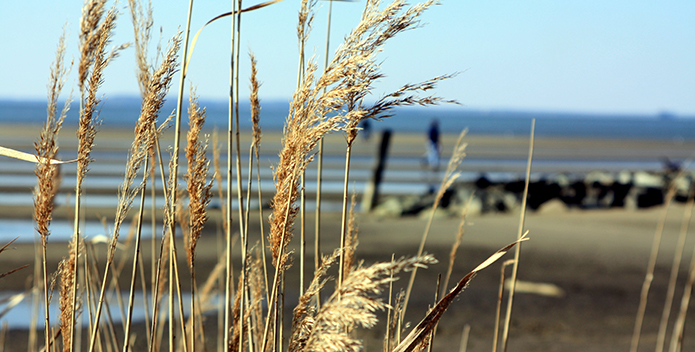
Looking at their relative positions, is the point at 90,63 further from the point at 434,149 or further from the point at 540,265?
the point at 434,149

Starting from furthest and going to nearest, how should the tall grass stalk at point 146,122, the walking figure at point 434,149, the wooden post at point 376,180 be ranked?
the walking figure at point 434,149 → the wooden post at point 376,180 → the tall grass stalk at point 146,122

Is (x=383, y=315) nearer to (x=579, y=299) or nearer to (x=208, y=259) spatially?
(x=579, y=299)

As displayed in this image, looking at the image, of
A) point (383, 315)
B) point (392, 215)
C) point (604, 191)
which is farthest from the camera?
point (604, 191)

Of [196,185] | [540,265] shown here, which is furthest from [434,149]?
[196,185]

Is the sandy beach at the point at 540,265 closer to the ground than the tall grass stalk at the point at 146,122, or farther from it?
closer to the ground

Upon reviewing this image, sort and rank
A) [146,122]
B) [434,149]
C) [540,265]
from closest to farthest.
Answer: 1. [146,122]
2. [540,265]
3. [434,149]

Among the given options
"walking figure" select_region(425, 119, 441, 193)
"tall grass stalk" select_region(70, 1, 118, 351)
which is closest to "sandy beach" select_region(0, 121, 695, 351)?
"tall grass stalk" select_region(70, 1, 118, 351)

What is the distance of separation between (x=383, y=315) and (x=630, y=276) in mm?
3918

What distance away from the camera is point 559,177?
13.9 metres

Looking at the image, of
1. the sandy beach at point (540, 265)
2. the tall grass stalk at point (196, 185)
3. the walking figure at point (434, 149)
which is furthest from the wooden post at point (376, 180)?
the tall grass stalk at point (196, 185)

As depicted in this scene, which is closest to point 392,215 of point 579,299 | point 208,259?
point 208,259

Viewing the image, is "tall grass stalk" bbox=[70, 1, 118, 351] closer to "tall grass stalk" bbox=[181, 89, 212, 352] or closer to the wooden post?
"tall grass stalk" bbox=[181, 89, 212, 352]

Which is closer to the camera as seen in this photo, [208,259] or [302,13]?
[302,13]

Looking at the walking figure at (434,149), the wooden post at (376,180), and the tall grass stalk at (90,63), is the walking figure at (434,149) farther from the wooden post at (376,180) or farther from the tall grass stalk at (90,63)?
the tall grass stalk at (90,63)
